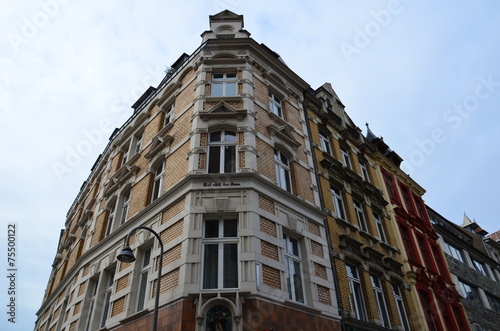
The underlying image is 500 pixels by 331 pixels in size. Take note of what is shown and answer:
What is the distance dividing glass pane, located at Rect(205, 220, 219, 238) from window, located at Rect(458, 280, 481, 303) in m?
19.1

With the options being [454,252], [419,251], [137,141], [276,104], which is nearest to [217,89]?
[276,104]

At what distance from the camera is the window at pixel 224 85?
48.6ft

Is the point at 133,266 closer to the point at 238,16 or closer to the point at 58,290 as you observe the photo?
the point at 58,290

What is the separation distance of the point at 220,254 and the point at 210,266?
16.8 inches

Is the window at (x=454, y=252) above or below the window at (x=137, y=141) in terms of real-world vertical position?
below

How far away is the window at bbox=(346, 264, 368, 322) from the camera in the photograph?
12484mm

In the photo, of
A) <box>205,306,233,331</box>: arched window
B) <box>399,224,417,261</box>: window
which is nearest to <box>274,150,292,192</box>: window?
<box>205,306,233,331</box>: arched window

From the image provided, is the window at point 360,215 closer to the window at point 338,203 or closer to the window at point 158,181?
the window at point 338,203

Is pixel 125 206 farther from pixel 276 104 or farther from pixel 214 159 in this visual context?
pixel 276 104

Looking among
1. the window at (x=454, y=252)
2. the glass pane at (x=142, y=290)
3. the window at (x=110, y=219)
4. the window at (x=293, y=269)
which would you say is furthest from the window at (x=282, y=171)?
the window at (x=454, y=252)

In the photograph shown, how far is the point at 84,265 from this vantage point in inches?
610

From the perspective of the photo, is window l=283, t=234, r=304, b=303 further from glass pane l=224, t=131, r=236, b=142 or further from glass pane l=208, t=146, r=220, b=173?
glass pane l=224, t=131, r=236, b=142

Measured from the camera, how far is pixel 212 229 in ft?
35.0

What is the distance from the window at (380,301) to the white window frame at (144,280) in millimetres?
8774
